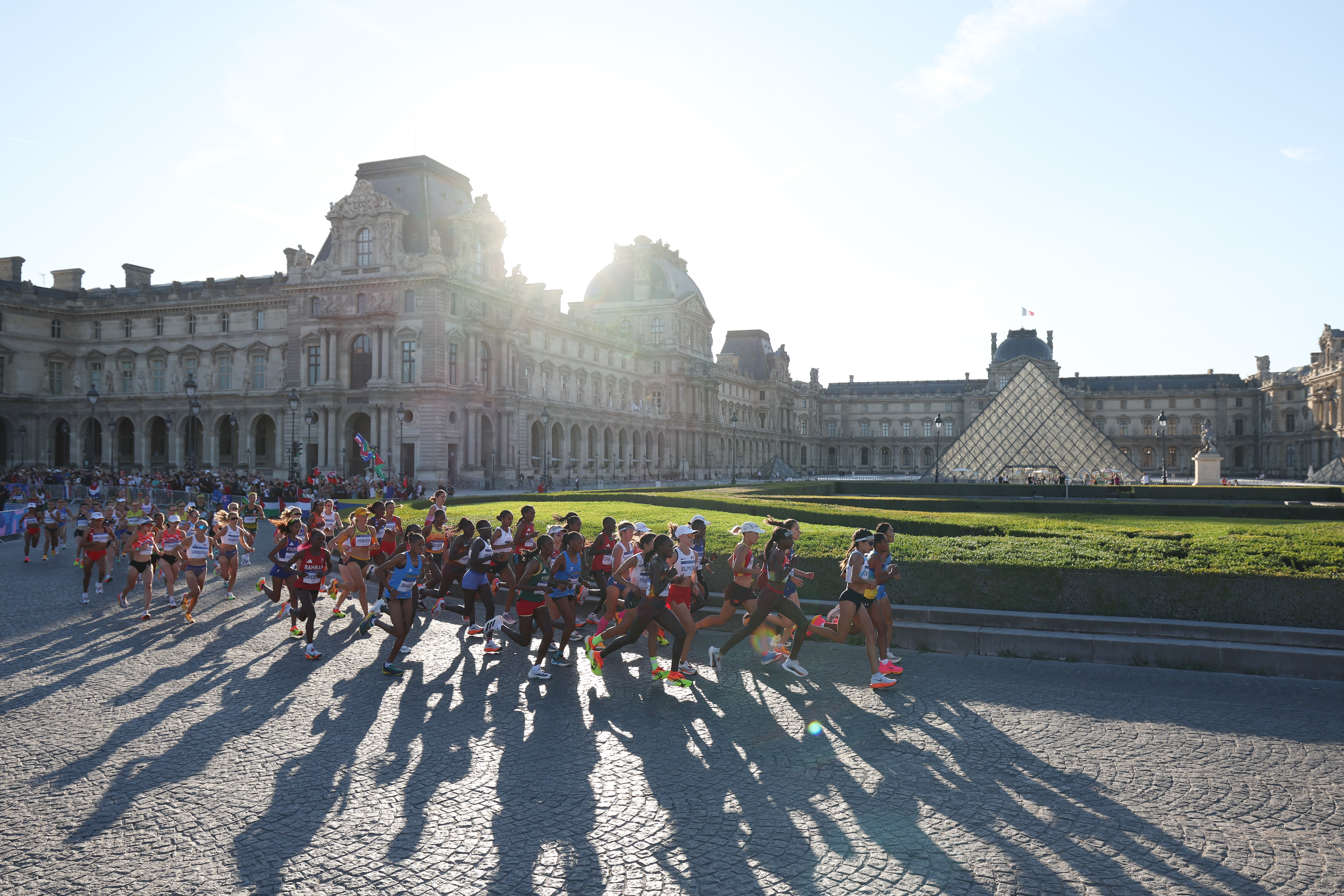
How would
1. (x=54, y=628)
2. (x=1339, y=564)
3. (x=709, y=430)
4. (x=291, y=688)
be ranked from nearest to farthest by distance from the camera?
(x=291, y=688) → (x=1339, y=564) → (x=54, y=628) → (x=709, y=430)

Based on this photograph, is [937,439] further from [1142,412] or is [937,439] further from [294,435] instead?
[294,435]

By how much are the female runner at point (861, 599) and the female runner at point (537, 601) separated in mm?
3297

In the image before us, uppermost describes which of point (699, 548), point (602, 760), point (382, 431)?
point (382, 431)

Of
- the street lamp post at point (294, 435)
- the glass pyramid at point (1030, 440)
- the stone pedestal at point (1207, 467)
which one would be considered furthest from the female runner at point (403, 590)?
the stone pedestal at point (1207, 467)

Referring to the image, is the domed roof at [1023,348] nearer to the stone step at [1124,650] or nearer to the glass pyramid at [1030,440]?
the glass pyramid at [1030,440]

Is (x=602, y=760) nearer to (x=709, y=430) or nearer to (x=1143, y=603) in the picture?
(x=1143, y=603)

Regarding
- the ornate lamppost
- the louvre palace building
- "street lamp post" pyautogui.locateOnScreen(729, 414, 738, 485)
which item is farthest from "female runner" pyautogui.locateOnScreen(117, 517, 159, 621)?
"street lamp post" pyautogui.locateOnScreen(729, 414, 738, 485)

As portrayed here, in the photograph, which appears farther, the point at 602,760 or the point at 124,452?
the point at 124,452

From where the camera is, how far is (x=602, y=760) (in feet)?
22.7

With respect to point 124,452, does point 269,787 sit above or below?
below

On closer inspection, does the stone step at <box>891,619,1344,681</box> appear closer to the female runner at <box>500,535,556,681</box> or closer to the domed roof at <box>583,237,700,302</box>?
the female runner at <box>500,535,556,681</box>

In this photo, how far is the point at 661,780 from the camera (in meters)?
6.48

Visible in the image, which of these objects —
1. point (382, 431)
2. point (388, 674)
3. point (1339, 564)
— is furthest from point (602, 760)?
point (382, 431)

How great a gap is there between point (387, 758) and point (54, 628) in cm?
807
